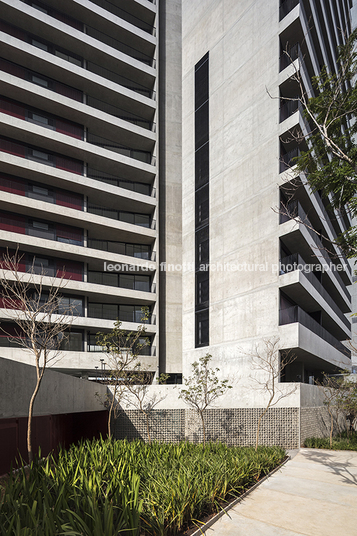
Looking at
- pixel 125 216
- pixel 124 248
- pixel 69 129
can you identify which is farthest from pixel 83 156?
pixel 124 248

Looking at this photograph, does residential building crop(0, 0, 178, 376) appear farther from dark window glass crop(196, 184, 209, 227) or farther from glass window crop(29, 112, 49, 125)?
dark window glass crop(196, 184, 209, 227)

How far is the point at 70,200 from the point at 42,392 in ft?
81.4

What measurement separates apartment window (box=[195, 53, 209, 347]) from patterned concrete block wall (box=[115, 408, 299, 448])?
9.27 m

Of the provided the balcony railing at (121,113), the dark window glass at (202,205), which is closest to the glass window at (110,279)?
the dark window glass at (202,205)

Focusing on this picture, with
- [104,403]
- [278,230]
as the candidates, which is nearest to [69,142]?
[278,230]

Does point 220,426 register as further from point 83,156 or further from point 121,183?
point 121,183

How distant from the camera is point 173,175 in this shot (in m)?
37.1

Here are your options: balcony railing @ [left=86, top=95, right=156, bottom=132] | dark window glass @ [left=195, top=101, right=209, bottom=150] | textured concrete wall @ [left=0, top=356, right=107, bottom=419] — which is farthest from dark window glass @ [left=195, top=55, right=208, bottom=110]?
textured concrete wall @ [left=0, top=356, right=107, bottom=419]

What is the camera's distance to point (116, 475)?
23.7 ft

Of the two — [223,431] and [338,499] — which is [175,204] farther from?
[338,499]

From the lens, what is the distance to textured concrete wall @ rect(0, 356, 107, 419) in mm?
9094

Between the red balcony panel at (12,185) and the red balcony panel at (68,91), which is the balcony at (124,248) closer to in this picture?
the red balcony panel at (12,185)

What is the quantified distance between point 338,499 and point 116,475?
18.9 feet

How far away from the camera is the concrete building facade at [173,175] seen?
80.0ft
